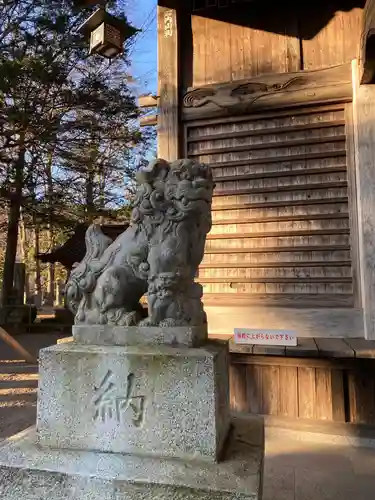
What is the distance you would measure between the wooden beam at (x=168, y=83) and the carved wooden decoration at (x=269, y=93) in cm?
17

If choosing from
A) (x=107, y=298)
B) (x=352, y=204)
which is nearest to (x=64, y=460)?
(x=107, y=298)

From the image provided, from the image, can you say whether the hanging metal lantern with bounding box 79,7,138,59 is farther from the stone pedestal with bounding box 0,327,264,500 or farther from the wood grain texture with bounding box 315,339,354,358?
the wood grain texture with bounding box 315,339,354,358

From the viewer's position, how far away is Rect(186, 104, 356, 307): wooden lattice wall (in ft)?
12.9

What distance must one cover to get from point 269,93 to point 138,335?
3.26 metres

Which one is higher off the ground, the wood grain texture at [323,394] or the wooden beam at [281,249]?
the wooden beam at [281,249]

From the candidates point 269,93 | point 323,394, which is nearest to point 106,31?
point 269,93

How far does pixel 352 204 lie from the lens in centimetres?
386

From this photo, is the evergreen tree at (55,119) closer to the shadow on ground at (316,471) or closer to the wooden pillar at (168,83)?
the wooden pillar at (168,83)

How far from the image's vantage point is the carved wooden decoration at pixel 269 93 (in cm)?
394

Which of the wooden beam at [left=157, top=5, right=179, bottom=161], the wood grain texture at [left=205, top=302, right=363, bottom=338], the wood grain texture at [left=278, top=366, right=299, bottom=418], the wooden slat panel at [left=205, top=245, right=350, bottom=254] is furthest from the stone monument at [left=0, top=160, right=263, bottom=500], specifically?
the wooden beam at [left=157, top=5, right=179, bottom=161]

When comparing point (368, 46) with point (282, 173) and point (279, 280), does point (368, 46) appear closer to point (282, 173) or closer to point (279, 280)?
point (282, 173)

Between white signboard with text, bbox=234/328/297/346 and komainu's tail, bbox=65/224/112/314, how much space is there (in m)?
1.97

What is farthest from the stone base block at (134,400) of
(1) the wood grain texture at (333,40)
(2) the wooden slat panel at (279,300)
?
(1) the wood grain texture at (333,40)

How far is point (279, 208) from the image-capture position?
411 cm
